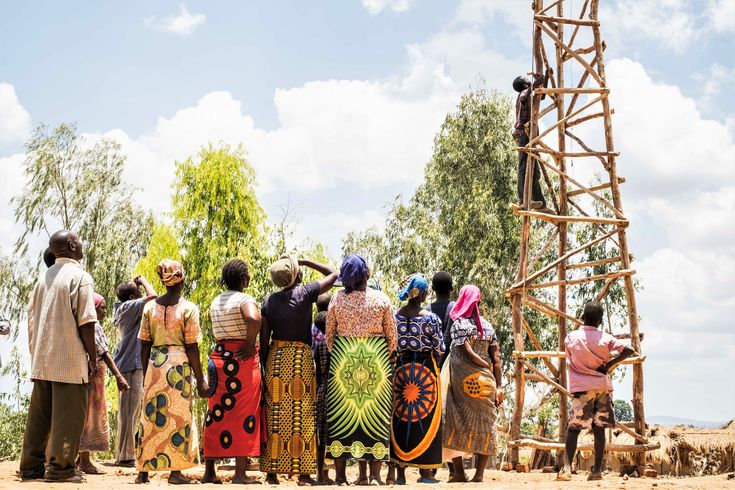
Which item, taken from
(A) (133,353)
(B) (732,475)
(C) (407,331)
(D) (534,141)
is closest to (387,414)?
(C) (407,331)

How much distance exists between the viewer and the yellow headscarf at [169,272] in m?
7.40

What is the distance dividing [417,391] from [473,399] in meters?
0.92

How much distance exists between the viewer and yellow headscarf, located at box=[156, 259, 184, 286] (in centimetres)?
740

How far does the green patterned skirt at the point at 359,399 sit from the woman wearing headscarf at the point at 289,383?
0.19 meters

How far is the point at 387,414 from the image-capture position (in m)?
7.38

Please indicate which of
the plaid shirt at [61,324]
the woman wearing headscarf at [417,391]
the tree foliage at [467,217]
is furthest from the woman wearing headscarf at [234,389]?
the tree foliage at [467,217]

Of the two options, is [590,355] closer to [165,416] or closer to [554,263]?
[554,263]

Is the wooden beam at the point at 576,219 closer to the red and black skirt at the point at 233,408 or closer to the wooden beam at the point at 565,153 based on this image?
the wooden beam at the point at 565,153

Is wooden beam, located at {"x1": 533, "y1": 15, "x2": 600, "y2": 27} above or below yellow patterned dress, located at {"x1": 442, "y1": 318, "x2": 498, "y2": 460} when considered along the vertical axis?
above

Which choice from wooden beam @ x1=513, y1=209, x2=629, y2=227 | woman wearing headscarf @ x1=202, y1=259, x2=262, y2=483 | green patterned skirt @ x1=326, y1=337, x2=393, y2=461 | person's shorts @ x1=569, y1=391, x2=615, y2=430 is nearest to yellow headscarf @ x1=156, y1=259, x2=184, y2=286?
woman wearing headscarf @ x1=202, y1=259, x2=262, y2=483

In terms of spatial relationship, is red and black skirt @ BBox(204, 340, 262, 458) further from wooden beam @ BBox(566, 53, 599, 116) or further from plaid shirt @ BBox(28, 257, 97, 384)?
wooden beam @ BBox(566, 53, 599, 116)

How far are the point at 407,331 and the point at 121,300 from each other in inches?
139

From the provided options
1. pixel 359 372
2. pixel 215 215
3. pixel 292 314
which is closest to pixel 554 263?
pixel 359 372

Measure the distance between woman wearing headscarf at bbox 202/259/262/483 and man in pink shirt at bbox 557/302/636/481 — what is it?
118 inches
